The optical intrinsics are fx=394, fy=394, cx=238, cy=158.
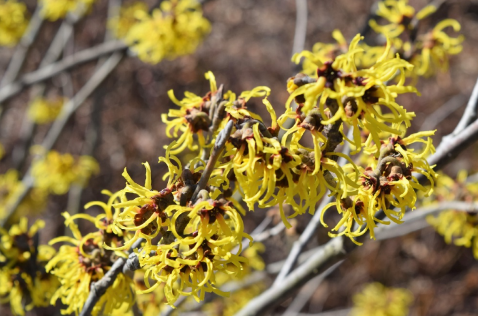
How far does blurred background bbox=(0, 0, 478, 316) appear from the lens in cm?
623

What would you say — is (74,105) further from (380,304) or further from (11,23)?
(380,304)

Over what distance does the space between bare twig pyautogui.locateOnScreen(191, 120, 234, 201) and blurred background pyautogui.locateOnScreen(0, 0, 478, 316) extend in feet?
14.5

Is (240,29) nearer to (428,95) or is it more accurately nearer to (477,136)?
Answer: (428,95)

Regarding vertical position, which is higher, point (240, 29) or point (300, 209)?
point (240, 29)

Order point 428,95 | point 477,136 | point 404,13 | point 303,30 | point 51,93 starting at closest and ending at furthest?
point 477,136, point 404,13, point 303,30, point 428,95, point 51,93

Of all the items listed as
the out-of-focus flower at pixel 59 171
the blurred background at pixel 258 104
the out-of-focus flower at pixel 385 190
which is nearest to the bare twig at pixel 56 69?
the out-of-focus flower at pixel 59 171

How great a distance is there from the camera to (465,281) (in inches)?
243

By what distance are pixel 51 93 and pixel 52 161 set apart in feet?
13.0

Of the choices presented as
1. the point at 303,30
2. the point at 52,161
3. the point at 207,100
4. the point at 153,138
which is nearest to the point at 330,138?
the point at 207,100

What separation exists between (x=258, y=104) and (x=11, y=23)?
3.80 meters

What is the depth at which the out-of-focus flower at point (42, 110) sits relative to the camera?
15.2 feet

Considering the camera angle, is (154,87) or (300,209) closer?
(300,209)

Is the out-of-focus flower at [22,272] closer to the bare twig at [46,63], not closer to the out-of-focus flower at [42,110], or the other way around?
the bare twig at [46,63]

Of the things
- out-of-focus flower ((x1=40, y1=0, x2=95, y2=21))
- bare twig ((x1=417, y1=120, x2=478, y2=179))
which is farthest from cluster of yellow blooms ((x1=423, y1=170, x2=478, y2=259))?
out-of-focus flower ((x1=40, y1=0, x2=95, y2=21))
